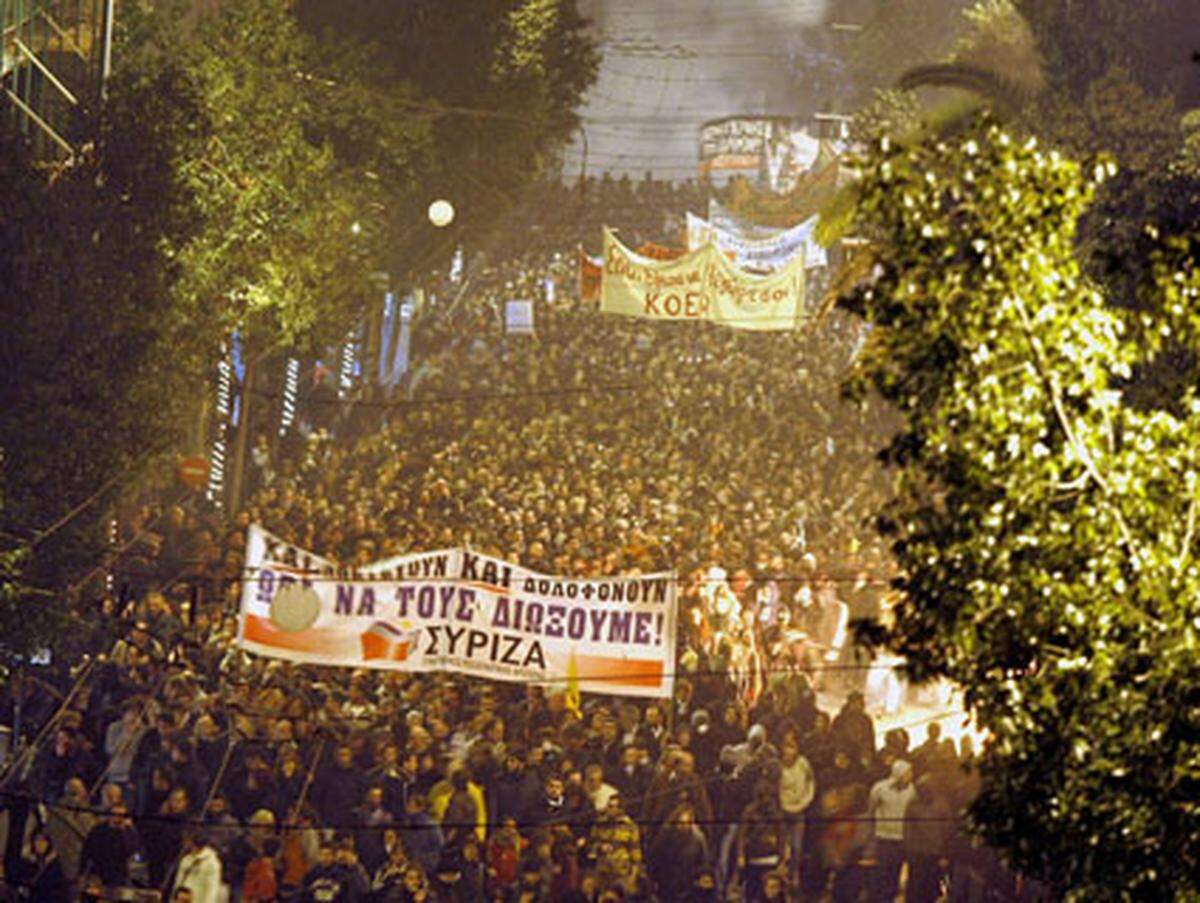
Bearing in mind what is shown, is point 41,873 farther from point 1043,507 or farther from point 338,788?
point 1043,507

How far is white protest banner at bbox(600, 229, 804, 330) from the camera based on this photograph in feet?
117

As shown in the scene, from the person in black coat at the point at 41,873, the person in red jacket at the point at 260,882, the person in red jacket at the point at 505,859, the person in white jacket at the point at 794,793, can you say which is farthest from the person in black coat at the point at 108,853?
the person in white jacket at the point at 794,793

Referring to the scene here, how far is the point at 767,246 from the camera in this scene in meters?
40.3

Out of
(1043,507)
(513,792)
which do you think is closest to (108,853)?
(513,792)

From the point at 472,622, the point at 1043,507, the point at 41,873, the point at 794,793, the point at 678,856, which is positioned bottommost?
the point at 41,873

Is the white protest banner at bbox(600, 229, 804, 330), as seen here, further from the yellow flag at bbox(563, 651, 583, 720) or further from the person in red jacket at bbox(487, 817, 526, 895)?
the person in red jacket at bbox(487, 817, 526, 895)

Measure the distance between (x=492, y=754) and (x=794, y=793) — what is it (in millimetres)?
3038

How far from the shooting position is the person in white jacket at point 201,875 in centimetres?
2423

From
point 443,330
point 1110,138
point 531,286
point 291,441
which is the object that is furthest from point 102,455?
point 531,286

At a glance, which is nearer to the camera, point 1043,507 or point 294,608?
point 1043,507

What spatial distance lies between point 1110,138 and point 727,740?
7148 mm

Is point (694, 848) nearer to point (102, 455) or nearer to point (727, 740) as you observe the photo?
point (727, 740)

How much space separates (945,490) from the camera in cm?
962

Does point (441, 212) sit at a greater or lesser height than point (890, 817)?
greater
